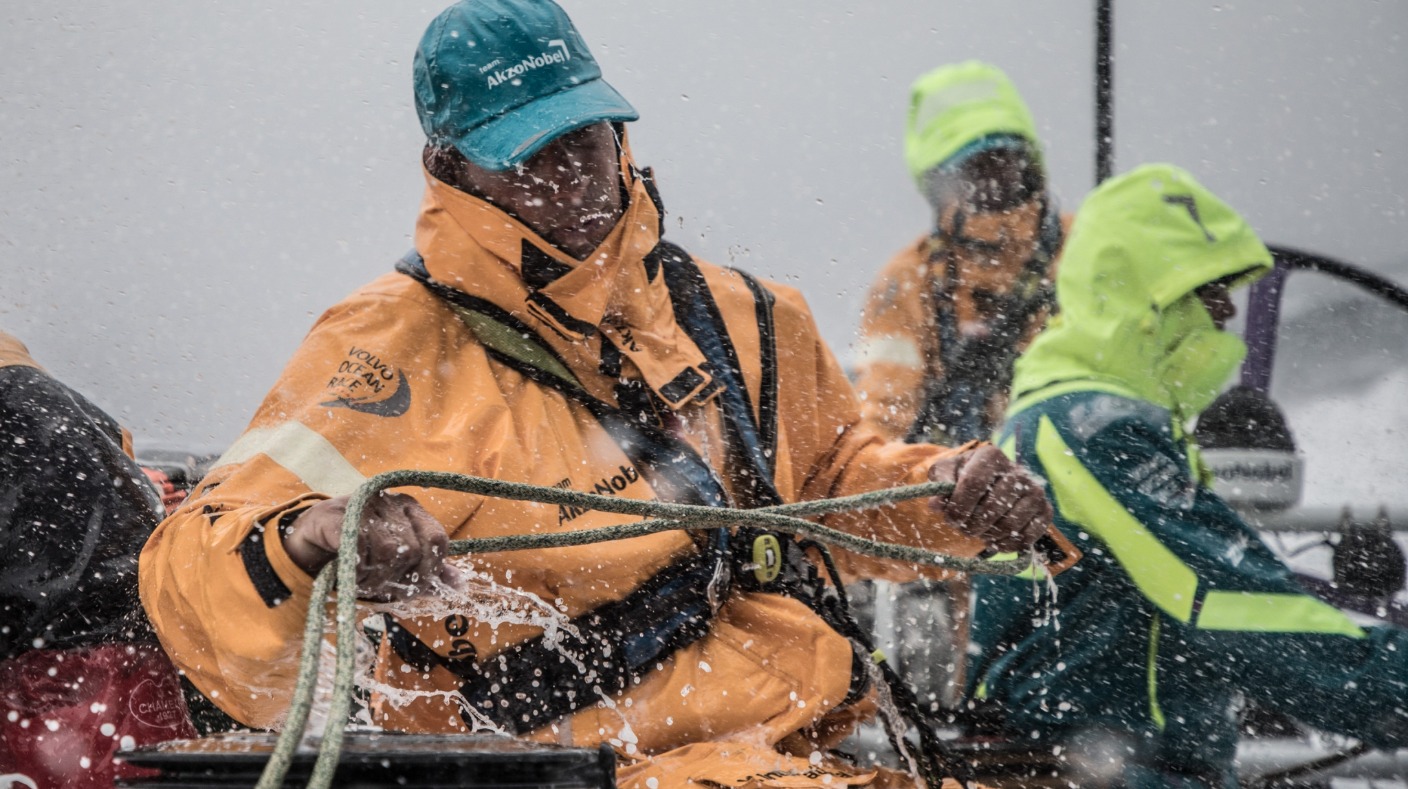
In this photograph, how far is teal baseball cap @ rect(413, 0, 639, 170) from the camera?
7.21ft

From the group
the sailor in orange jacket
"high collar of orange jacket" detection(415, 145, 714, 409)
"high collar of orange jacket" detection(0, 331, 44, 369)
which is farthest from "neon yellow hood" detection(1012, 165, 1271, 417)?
"high collar of orange jacket" detection(0, 331, 44, 369)

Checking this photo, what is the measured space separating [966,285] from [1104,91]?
0.88 metres

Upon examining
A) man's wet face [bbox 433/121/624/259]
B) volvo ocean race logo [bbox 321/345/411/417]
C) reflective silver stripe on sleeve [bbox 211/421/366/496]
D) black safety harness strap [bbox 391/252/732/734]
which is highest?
man's wet face [bbox 433/121/624/259]

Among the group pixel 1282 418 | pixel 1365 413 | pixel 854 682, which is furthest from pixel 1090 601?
pixel 1365 413

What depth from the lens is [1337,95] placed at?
6.07 m

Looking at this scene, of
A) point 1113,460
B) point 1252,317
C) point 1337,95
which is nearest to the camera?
point 1113,460

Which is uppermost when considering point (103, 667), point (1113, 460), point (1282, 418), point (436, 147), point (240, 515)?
point (436, 147)

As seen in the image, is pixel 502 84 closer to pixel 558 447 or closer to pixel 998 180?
pixel 558 447

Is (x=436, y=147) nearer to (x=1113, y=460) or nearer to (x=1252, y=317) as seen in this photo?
(x=1113, y=460)

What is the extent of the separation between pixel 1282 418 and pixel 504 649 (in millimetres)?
2953

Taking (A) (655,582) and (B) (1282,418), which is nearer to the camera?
(A) (655,582)

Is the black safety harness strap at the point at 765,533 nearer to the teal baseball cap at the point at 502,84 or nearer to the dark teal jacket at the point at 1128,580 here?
the teal baseball cap at the point at 502,84

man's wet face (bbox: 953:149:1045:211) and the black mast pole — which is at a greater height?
the black mast pole

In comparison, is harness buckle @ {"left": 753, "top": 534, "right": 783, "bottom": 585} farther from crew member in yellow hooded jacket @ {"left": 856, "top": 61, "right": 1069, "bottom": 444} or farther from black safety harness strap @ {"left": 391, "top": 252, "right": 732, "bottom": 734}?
crew member in yellow hooded jacket @ {"left": 856, "top": 61, "right": 1069, "bottom": 444}
